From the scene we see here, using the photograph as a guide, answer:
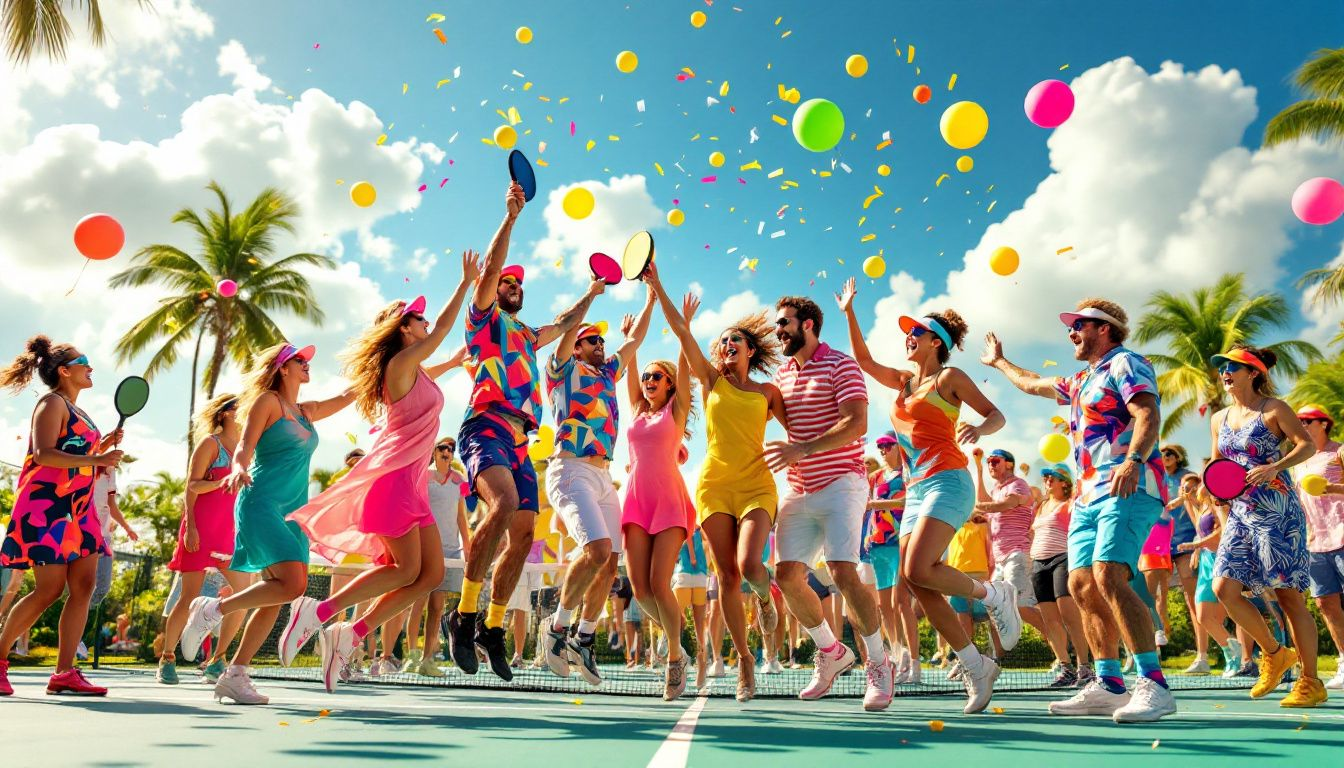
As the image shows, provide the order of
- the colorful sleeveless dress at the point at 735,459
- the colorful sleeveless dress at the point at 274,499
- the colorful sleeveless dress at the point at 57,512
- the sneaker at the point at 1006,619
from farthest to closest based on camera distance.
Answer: the sneaker at the point at 1006,619 < the colorful sleeveless dress at the point at 735,459 < the colorful sleeveless dress at the point at 57,512 < the colorful sleeveless dress at the point at 274,499

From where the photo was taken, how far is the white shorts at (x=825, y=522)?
19.3 ft

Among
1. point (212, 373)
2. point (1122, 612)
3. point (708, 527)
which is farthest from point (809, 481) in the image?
point (212, 373)

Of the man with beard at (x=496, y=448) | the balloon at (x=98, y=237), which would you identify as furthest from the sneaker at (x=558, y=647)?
the balloon at (x=98, y=237)

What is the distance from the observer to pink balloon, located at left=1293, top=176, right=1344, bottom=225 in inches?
318

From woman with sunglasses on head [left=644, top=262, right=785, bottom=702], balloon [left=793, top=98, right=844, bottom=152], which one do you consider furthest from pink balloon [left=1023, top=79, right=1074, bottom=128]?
woman with sunglasses on head [left=644, top=262, right=785, bottom=702]

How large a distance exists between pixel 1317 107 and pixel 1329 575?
25.3 m

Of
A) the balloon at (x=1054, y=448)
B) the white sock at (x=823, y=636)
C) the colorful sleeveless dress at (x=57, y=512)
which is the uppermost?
the balloon at (x=1054, y=448)

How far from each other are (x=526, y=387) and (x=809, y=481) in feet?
6.55

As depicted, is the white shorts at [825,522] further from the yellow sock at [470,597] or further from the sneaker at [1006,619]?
the yellow sock at [470,597]

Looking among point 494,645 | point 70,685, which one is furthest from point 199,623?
point 494,645

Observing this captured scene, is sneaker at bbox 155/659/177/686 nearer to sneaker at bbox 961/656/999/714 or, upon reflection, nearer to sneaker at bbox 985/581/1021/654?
sneaker at bbox 961/656/999/714

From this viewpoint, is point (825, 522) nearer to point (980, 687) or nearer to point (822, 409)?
point (822, 409)

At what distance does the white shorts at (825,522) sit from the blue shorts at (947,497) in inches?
15.2

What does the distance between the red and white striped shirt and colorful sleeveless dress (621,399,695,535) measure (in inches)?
34.0
